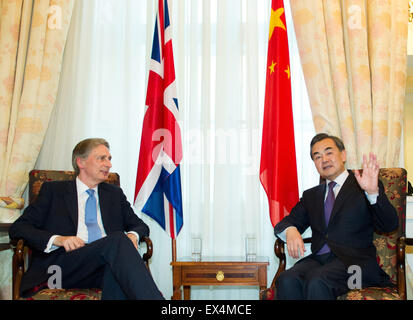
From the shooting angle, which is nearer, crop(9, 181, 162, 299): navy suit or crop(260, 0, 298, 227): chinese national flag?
crop(9, 181, 162, 299): navy suit

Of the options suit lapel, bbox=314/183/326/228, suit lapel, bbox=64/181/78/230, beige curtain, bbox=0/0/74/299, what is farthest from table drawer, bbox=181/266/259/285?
Result: beige curtain, bbox=0/0/74/299

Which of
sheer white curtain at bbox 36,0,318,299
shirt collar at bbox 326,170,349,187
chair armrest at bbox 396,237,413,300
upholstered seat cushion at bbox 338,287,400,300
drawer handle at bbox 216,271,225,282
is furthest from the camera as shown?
sheer white curtain at bbox 36,0,318,299

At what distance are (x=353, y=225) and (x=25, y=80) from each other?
2.99 m

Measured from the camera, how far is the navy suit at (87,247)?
2.44 m

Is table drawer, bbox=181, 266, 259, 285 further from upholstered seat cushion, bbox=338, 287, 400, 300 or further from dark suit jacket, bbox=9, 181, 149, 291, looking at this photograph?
upholstered seat cushion, bbox=338, 287, 400, 300

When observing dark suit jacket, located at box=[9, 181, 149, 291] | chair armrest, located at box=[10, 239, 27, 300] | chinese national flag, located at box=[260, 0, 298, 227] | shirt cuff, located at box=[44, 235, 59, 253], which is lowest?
chair armrest, located at box=[10, 239, 27, 300]

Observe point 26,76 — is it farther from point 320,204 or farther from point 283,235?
point 320,204

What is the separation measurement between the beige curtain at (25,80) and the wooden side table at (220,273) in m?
1.53

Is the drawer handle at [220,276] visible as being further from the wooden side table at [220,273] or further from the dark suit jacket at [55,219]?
the dark suit jacket at [55,219]

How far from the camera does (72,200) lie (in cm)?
296

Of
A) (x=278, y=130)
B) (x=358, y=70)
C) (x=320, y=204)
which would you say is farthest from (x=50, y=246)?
(x=358, y=70)

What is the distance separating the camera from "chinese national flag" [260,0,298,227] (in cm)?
356

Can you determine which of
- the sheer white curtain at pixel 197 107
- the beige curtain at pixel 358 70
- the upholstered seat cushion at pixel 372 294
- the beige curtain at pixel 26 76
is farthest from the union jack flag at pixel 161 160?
the upholstered seat cushion at pixel 372 294
